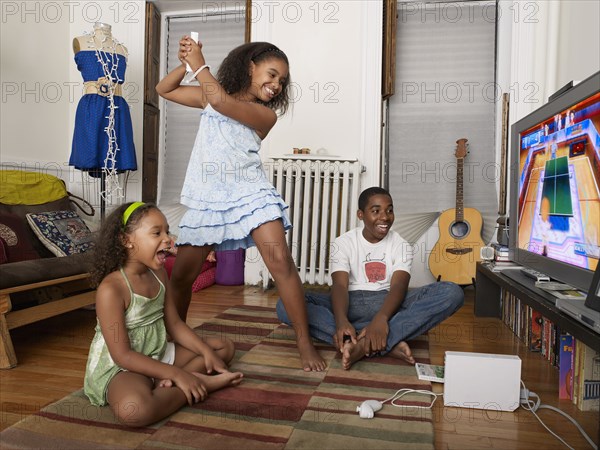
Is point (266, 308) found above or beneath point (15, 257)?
beneath

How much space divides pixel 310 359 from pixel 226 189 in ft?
2.09

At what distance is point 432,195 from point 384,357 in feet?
6.53

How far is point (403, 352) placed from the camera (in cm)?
184

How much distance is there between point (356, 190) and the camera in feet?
10.9

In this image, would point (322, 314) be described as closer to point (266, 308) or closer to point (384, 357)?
point (384, 357)

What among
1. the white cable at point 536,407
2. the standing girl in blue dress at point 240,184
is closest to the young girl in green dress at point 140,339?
the standing girl in blue dress at point 240,184

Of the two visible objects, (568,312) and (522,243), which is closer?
(568,312)

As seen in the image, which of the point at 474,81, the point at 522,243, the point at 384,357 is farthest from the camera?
the point at 474,81

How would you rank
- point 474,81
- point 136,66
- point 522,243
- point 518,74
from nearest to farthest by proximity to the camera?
point 522,243 < point 518,74 < point 474,81 < point 136,66

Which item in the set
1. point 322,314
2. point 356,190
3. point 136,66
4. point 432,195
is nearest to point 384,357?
point 322,314

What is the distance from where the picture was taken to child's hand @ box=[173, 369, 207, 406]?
1.36 meters

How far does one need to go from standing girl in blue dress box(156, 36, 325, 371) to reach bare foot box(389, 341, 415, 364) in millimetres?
309

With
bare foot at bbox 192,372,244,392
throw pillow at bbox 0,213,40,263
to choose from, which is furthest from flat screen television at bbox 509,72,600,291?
throw pillow at bbox 0,213,40,263

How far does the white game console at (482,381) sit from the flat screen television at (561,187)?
0.34 m
